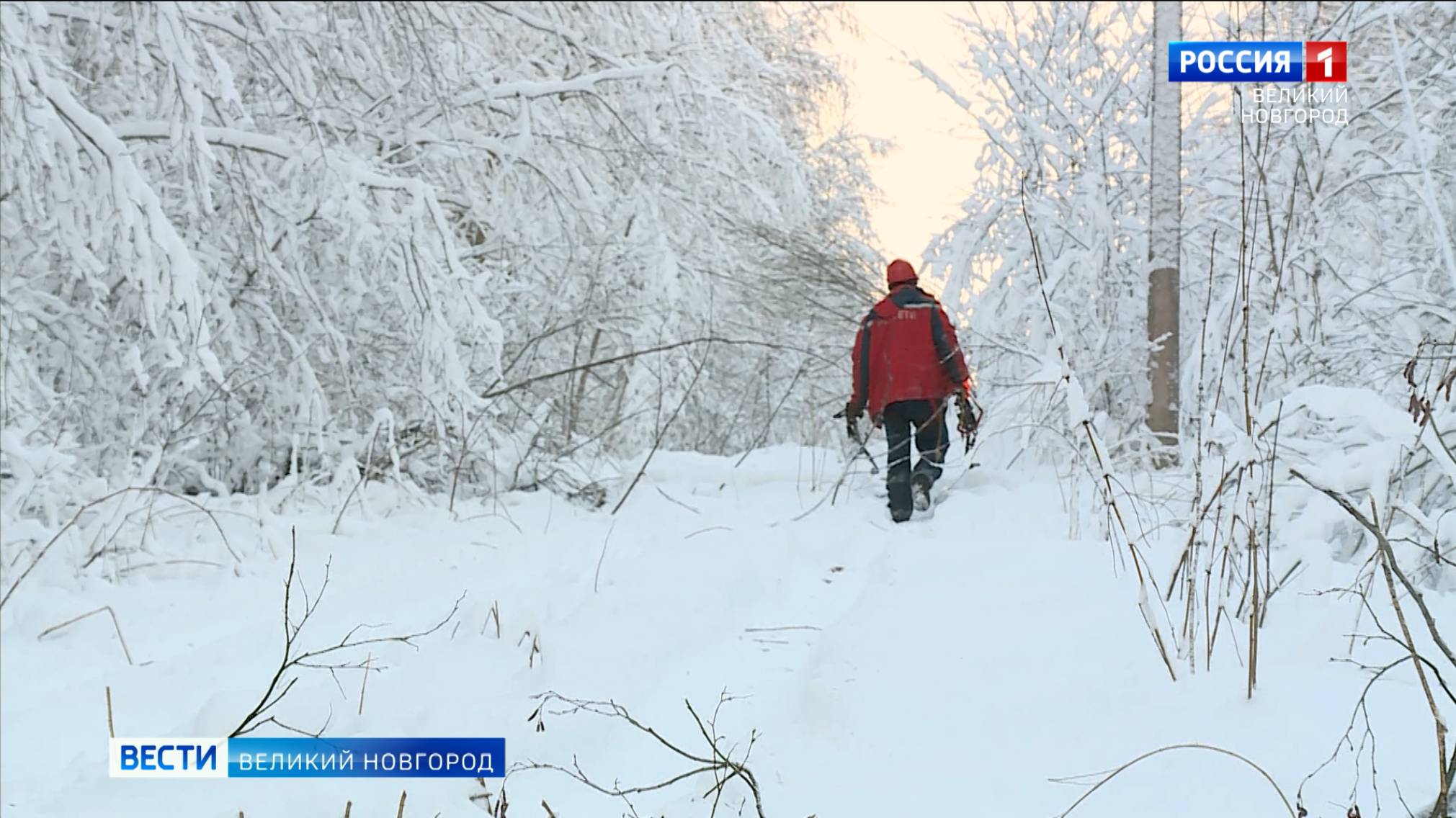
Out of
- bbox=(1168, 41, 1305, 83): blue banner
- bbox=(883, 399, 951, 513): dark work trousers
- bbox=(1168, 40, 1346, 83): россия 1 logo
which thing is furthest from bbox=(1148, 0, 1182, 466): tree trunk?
bbox=(883, 399, 951, 513): dark work trousers

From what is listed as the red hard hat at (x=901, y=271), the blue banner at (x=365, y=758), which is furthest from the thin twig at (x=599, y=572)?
the red hard hat at (x=901, y=271)

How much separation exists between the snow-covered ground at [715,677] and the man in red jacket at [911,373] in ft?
5.12

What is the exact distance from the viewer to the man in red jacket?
5.97 meters

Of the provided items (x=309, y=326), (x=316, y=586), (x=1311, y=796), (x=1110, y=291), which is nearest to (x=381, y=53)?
(x=309, y=326)

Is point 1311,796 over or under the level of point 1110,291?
under

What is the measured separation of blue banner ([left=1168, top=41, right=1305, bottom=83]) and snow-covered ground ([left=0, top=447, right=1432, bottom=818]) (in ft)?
9.96

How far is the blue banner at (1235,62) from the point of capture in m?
5.50

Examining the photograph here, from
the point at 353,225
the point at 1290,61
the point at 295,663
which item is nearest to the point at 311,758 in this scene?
the point at 295,663

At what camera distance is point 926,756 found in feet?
6.71

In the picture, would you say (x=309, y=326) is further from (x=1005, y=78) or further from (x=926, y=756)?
(x=1005, y=78)

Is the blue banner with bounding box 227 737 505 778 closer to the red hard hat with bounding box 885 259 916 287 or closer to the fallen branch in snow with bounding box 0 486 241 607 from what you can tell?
the fallen branch in snow with bounding box 0 486 241 607

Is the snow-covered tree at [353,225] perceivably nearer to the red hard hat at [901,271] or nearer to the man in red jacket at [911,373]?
the man in red jacket at [911,373]

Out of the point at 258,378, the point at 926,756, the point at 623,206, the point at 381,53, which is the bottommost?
the point at 926,756

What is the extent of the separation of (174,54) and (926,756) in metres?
3.99
